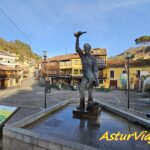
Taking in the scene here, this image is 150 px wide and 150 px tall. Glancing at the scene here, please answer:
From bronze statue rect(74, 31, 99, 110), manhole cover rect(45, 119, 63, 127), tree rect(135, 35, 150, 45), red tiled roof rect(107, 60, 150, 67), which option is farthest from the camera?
tree rect(135, 35, 150, 45)

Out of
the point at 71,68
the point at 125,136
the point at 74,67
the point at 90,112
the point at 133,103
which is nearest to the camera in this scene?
the point at 125,136

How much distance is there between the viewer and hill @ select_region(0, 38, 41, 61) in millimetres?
70000

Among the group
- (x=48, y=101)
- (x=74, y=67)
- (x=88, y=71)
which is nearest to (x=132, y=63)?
(x=74, y=67)

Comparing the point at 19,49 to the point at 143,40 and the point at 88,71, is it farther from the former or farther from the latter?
the point at 88,71

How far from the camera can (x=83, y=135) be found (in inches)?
192

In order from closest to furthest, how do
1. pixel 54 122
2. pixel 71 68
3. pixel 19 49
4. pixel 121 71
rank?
pixel 54 122, pixel 121 71, pixel 71 68, pixel 19 49

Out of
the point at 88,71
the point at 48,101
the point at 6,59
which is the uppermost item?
the point at 6,59

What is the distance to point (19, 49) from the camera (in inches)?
3221

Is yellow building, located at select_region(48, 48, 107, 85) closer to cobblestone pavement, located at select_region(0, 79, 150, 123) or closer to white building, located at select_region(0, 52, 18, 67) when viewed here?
white building, located at select_region(0, 52, 18, 67)

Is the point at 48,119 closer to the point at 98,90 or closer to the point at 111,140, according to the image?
the point at 111,140

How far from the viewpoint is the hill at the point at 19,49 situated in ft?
230

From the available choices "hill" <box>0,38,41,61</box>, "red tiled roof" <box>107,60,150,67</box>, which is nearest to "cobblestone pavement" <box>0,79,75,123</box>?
"red tiled roof" <box>107,60,150,67</box>

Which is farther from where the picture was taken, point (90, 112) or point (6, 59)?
point (6, 59)

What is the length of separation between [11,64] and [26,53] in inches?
1608
